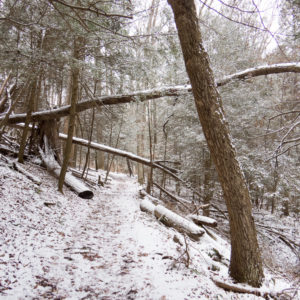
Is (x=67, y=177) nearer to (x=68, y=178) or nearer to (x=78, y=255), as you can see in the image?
(x=68, y=178)

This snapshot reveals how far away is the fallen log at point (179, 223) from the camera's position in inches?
233

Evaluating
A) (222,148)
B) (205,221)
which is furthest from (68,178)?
(222,148)

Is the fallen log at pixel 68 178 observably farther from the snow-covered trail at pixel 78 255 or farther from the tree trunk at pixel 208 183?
the tree trunk at pixel 208 183

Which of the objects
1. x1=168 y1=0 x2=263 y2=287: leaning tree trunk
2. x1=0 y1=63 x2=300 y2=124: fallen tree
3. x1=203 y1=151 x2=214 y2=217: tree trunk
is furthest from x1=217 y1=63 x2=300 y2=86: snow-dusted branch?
x1=168 y1=0 x2=263 y2=287: leaning tree trunk

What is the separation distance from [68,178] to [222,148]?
8050 millimetres

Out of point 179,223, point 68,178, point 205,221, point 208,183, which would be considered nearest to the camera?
point 179,223

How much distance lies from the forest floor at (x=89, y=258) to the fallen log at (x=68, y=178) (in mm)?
2032

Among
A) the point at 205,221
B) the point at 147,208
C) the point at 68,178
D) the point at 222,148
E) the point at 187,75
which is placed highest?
the point at 187,75

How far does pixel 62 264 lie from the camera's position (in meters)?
3.62

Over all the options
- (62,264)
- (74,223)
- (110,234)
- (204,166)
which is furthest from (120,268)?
(204,166)

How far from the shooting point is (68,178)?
9.47 metres

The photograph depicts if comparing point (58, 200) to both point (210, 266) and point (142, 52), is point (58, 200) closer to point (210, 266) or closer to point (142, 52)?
point (210, 266)

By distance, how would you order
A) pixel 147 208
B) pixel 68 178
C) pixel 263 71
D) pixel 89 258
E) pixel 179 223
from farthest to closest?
pixel 68 178 → pixel 147 208 → pixel 263 71 → pixel 179 223 → pixel 89 258

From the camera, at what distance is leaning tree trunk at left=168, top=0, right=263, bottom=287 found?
3.28 m
